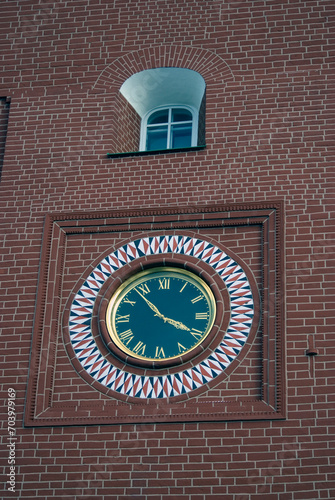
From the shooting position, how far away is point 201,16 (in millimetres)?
17672

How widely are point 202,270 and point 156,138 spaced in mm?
2742

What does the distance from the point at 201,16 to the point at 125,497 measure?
6093 millimetres

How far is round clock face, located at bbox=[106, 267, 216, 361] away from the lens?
15391 millimetres

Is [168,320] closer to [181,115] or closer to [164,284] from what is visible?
[164,284]

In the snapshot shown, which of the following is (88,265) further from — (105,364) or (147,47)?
(147,47)

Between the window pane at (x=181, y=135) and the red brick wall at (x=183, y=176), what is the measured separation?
885 millimetres

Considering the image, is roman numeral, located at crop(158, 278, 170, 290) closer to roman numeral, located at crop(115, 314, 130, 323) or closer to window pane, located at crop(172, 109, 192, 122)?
roman numeral, located at crop(115, 314, 130, 323)

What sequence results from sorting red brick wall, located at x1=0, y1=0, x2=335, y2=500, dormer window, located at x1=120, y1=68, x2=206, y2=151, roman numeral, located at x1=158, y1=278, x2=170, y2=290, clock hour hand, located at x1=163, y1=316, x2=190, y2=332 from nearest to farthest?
red brick wall, located at x1=0, y1=0, x2=335, y2=500 → clock hour hand, located at x1=163, y1=316, x2=190, y2=332 → roman numeral, located at x1=158, y1=278, x2=170, y2=290 → dormer window, located at x1=120, y1=68, x2=206, y2=151

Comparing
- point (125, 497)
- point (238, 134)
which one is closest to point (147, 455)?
point (125, 497)

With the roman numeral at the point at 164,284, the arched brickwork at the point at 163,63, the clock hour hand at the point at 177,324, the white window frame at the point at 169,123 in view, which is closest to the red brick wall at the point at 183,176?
the arched brickwork at the point at 163,63

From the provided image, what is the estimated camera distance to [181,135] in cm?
1788

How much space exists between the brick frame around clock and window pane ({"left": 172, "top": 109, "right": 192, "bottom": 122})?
7.01 feet

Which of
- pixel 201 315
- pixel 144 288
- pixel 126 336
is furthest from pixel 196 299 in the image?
pixel 126 336

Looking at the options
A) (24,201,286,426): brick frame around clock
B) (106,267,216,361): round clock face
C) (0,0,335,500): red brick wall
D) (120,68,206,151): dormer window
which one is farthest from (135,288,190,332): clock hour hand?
(120,68,206,151): dormer window
